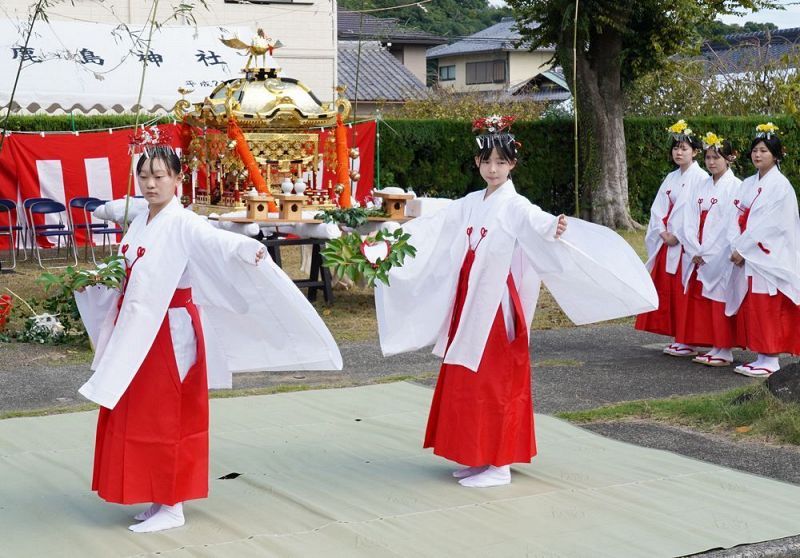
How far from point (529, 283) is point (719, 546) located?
139 cm

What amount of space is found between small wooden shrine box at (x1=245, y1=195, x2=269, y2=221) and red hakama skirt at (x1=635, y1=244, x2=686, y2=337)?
135 inches

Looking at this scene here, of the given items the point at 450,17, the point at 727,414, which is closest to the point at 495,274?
the point at 727,414

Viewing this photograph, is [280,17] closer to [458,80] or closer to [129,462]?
[129,462]

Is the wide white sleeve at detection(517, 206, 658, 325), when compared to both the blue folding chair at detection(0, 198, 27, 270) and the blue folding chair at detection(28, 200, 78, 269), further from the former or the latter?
the blue folding chair at detection(0, 198, 27, 270)

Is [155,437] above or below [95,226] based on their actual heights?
below

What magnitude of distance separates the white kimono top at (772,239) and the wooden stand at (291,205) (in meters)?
3.93

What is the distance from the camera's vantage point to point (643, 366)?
7613 mm

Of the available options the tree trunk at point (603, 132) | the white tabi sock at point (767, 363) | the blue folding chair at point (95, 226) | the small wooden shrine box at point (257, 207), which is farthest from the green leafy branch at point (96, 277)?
the tree trunk at point (603, 132)

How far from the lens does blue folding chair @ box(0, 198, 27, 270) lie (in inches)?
511

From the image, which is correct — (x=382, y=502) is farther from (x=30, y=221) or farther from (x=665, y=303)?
(x=30, y=221)

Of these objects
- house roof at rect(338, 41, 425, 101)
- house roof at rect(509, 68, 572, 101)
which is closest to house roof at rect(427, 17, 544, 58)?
house roof at rect(509, 68, 572, 101)

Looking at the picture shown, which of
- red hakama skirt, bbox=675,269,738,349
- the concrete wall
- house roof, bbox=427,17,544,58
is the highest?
house roof, bbox=427,17,544,58

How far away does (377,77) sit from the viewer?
32.1 metres

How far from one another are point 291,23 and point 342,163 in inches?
387
